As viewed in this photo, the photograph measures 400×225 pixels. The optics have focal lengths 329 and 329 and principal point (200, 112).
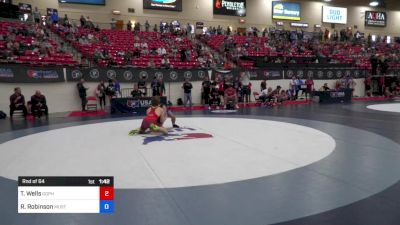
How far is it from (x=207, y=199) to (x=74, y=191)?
4.90 feet

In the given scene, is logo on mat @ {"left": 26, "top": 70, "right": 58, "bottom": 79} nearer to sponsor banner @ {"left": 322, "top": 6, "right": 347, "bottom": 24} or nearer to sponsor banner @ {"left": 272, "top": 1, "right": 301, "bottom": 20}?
sponsor banner @ {"left": 272, "top": 1, "right": 301, "bottom": 20}

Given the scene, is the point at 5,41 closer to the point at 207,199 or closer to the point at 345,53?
the point at 207,199

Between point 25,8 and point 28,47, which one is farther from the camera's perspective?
point 25,8

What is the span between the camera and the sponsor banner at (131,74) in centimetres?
1563

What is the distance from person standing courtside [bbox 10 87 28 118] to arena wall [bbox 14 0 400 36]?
49.6 feet

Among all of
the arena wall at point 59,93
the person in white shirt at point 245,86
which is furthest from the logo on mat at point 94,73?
the person in white shirt at point 245,86

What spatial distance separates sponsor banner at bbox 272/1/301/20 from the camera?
1371 inches

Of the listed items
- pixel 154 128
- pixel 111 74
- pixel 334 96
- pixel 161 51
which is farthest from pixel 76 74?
pixel 334 96

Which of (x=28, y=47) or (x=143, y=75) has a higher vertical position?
(x=28, y=47)

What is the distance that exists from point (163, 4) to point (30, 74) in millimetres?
17821

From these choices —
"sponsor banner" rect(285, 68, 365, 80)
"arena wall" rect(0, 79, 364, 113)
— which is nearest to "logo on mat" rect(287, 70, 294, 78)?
"sponsor banner" rect(285, 68, 365, 80)

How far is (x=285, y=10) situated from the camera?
3528cm

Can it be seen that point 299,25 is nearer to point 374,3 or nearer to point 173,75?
point 374,3

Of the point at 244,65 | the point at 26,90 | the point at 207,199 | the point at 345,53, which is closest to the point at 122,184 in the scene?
the point at 207,199
